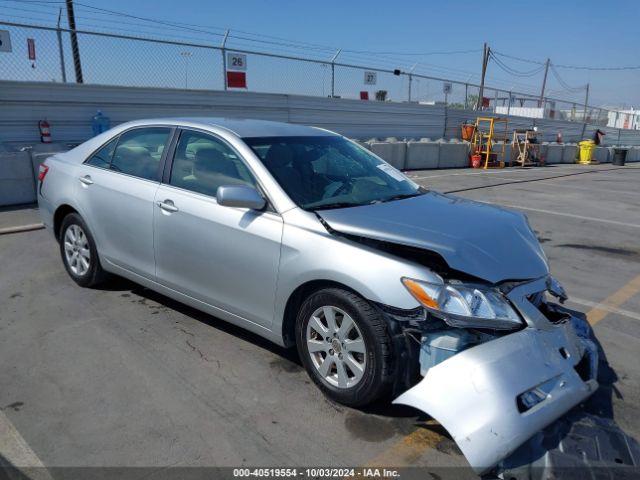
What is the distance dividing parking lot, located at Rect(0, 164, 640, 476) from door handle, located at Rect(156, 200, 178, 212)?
92 centimetres

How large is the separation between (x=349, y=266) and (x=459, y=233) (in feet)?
2.28

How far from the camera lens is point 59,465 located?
250cm

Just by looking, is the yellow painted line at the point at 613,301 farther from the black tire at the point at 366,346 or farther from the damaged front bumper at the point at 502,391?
the black tire at the point at 366,346

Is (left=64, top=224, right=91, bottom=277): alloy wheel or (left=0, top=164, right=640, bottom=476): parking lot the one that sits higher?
(left=64, top=224, right=91, bottom=277): alloy wheel

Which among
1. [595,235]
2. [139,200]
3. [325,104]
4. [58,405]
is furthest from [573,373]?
[325,104]

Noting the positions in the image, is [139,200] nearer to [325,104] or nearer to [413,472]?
[413,472]

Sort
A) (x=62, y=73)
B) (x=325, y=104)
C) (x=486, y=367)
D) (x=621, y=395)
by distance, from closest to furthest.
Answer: (x=486, y=367), (x=621, y=395), (x=62, y=73), (x=325, y=104)

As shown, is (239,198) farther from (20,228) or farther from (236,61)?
(236,61)

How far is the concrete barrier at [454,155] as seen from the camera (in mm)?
19203

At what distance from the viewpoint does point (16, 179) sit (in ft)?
28.0

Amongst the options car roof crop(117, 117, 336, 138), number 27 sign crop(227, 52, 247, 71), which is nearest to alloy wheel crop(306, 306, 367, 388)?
car roof crop(117, 117, 336, 138)

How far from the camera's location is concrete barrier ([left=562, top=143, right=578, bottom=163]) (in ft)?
85.2

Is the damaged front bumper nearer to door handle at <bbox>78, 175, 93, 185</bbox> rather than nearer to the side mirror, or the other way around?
the side mirror

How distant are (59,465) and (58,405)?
565mm
